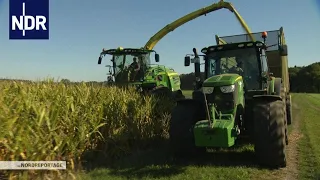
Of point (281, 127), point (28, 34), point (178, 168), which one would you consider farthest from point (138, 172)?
point (28, 34)

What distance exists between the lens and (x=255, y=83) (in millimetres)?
7242

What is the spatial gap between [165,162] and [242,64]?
285cm

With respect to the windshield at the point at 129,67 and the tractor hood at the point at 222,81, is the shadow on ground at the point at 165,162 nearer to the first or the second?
the tractor hood at the point at 222,81

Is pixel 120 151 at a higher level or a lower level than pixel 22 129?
lower

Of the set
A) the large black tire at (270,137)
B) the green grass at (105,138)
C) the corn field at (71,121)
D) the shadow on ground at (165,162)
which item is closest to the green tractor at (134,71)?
the corn field at (71,121)

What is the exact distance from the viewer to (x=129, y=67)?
1290cm

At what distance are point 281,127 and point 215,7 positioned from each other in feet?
33.0

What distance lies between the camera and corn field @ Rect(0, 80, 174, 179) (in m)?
4.34

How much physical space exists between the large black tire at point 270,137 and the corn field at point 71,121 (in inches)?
113

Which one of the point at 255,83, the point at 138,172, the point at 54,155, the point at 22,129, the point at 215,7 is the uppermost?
the point at 215,7

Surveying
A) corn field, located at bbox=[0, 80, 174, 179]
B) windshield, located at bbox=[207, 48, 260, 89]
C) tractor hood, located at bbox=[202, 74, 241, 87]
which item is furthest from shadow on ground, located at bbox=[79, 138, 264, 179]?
windshield, located at bbox=[207, 48, 260, 89]

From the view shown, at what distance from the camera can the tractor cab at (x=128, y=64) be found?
502 inches

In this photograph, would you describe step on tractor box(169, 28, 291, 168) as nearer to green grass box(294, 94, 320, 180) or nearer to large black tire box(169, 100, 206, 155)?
large black tire box(169, 100, 206, 155)

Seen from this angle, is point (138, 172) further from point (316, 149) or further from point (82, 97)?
point (316, 149)
